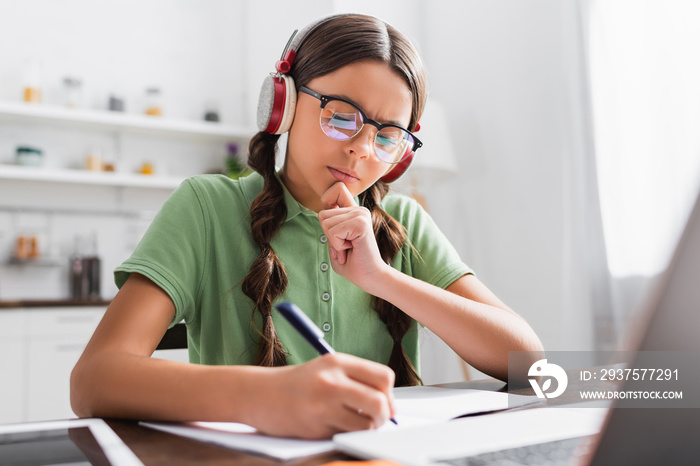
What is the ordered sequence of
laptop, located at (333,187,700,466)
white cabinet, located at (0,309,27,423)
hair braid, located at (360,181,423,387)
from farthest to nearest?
white cabinet, located at (0,309,27,423) < hair braid, located at (360,181,423,387) < laptop, located at (333,187,700,466)

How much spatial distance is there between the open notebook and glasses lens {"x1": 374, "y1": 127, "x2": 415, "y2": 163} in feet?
1.40

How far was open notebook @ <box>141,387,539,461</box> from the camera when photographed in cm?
51

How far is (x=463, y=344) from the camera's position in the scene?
100cm

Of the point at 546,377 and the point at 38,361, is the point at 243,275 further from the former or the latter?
the point at 38,361

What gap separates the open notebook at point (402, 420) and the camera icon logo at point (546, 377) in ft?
0.18

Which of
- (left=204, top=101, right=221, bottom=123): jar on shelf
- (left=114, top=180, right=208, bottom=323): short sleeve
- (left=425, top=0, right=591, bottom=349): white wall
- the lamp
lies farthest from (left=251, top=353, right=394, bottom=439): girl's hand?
(left=204, top=101, right=221, bottom=123): jar on shelf

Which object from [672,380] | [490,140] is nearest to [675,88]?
[490,140]

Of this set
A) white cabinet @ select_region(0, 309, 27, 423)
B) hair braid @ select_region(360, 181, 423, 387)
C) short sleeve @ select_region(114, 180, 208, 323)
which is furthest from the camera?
white cabinet @ select_region(0, 309, 27, 423)

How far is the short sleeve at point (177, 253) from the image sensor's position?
3.05ft

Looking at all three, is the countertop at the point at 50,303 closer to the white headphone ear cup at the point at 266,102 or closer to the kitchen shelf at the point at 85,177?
the kitchen shelf at the point at 85,177

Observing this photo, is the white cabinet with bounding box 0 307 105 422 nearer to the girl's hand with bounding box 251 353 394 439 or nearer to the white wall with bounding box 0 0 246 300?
the white wall with bounding box 0 0 246 300

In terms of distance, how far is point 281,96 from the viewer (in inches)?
42.5

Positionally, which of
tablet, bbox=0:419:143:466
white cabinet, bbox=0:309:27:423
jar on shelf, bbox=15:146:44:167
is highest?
jar on shelf, bbox=15:146:44:167

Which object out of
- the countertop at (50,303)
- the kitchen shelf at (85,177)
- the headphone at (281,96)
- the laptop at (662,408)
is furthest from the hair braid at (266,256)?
the kitchen shelf at (85,177)
